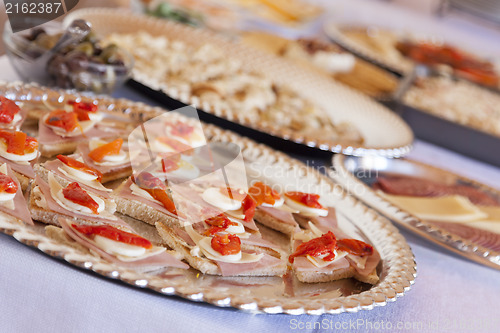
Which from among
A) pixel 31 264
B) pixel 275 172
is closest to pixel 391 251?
pixel 275 172

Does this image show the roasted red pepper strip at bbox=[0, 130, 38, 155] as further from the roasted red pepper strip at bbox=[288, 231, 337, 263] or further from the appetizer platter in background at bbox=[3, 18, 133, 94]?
the roasted red pepper strip at bbox=[288, 231, 337, 263]

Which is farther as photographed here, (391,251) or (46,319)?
(391,251)

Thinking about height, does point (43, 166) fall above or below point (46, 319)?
above

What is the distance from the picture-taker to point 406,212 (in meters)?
1.30

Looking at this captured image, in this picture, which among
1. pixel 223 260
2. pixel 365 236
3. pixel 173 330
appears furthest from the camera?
pixel 365 236

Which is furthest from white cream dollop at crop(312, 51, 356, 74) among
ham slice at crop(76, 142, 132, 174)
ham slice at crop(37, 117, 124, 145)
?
ham slice at crop(76, 142, 132, 174)

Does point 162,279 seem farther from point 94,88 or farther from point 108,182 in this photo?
point 94,88

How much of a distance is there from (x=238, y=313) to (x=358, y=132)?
1141 millimetres

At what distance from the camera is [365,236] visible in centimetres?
122

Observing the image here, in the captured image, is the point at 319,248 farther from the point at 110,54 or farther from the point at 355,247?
the point at 110,54

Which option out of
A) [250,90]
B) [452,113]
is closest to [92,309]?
[250,90]

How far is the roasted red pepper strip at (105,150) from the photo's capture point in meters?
1.12

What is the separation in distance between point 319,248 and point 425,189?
2.28 feet

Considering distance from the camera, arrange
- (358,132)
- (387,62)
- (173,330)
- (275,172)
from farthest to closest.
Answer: (387,62), (358,132), (275,172), (173,330)
